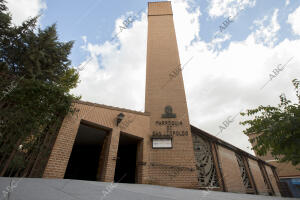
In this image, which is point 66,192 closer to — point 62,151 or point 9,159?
point 9,159

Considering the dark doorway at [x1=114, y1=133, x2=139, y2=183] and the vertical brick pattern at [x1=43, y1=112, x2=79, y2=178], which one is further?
the dark doorway at [x1=114, y1=133, x2=139, y2=183]

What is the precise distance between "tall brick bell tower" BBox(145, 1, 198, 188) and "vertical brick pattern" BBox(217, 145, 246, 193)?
362cm

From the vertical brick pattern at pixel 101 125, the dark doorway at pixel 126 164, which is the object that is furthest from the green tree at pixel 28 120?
the dark doorway at pixel 126 164

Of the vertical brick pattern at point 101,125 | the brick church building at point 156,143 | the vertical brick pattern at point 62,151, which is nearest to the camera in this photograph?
the vertical brick pattern at point 62,151

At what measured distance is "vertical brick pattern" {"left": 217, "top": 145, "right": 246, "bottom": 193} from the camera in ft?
30.1

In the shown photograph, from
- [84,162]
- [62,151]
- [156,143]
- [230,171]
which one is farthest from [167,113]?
[84,162]

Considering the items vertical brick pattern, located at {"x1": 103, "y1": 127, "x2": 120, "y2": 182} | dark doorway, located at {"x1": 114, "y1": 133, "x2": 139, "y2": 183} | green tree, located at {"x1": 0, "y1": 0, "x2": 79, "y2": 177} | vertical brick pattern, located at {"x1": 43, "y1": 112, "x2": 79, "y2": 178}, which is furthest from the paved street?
dark doorway, located at {"x1": 114, "y1": 133, "x2": 139, "y2": 183}

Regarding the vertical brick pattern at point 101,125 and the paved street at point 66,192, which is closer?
the paved street at point 66,192

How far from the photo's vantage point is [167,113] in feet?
27.8

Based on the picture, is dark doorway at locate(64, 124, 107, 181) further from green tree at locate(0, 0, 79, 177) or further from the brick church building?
green tree at locate(0, 0, 79, 177)

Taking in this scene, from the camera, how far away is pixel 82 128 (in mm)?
7449

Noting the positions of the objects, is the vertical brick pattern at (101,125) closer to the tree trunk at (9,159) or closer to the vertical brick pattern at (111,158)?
the vertical brick pattern at (111,158)

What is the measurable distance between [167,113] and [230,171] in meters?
6.04

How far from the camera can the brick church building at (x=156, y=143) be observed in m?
6.14
